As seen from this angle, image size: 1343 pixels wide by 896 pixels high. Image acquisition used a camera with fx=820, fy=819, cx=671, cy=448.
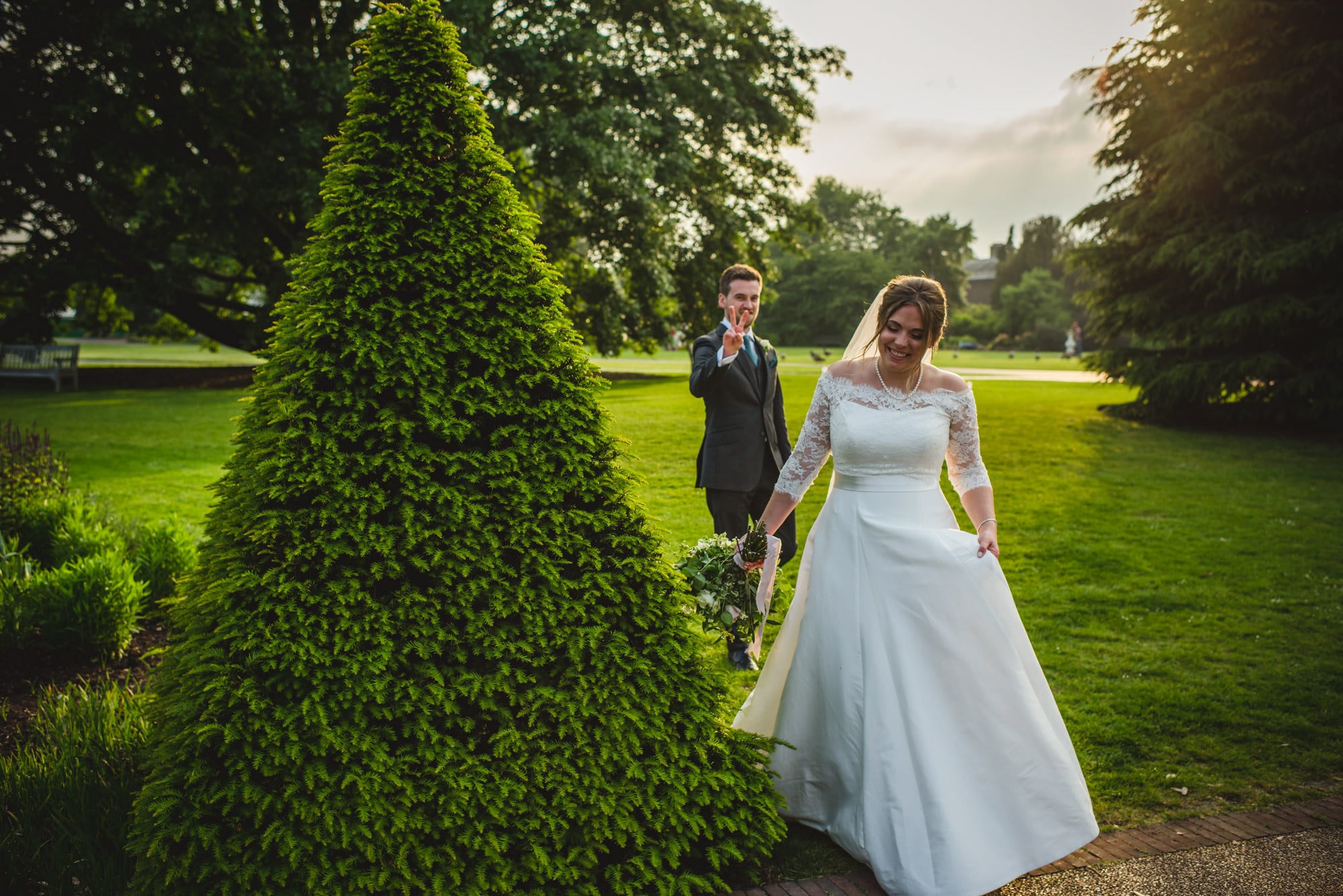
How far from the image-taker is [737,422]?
5391mm

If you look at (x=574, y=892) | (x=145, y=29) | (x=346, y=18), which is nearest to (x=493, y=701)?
(x=574, y=892)

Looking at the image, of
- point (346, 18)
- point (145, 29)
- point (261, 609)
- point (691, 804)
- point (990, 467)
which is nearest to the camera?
point (261, 609)

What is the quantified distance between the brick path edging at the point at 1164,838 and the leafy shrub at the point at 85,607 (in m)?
4.51

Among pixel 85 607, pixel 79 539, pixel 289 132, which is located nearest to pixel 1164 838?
pixel 85 607

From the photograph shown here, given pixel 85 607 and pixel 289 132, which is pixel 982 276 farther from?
pixel 85 607

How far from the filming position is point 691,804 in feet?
10.4

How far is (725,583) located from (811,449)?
0.83 metres

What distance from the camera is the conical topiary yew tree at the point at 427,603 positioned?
271 centimetres

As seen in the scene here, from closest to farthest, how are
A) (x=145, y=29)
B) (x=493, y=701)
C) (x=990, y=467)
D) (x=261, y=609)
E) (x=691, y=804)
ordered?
(x=261, y=609) → (x=493, y=701) → (x=691, y=804) → (x=990, y=467) → (x=145, y=29)

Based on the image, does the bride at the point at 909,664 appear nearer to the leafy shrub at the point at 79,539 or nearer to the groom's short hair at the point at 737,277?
the groom's short hair at the point at 737,277

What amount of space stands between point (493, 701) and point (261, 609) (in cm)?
83

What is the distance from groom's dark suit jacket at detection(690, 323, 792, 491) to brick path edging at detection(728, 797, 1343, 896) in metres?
2.54

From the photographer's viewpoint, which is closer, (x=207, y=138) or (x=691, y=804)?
(x=691, y=804)

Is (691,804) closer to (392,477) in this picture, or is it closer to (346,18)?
(392,477)
